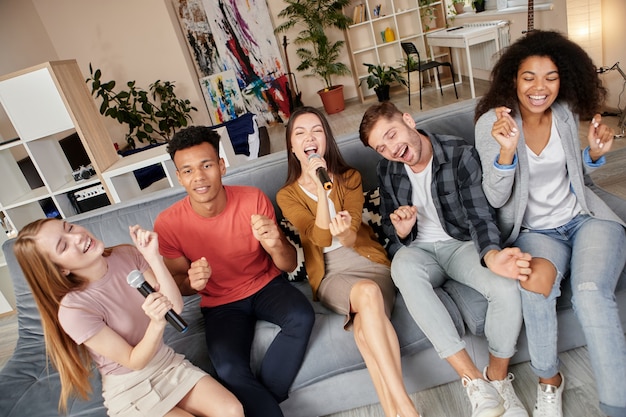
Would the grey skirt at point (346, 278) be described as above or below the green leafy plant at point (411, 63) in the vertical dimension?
below

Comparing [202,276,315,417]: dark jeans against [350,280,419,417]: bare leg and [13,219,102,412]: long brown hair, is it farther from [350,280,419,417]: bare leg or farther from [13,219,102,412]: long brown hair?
[13,219,102,412]: long brown hair

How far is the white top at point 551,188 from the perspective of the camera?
140 cm

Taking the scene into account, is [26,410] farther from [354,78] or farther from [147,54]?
[354,78]

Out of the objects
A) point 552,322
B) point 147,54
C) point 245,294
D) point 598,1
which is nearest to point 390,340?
point 552,322

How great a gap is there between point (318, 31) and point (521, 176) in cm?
534

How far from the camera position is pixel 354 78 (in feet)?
22.6

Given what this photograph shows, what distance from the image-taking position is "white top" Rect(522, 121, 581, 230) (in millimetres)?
1396

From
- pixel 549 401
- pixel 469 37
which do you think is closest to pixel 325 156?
pixel 549 401

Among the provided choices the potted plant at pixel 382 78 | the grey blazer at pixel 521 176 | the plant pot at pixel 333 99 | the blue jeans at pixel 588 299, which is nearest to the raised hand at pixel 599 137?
the grey blazer at pixel 521 176

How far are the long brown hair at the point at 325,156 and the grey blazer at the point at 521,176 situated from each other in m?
0.53

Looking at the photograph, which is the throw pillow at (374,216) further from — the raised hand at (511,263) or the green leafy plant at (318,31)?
the green leafy plant at (318,31)

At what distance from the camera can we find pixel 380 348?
4.17ft

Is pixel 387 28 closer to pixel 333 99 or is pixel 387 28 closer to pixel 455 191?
pixel 333 99

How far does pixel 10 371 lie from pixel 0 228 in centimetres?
177
